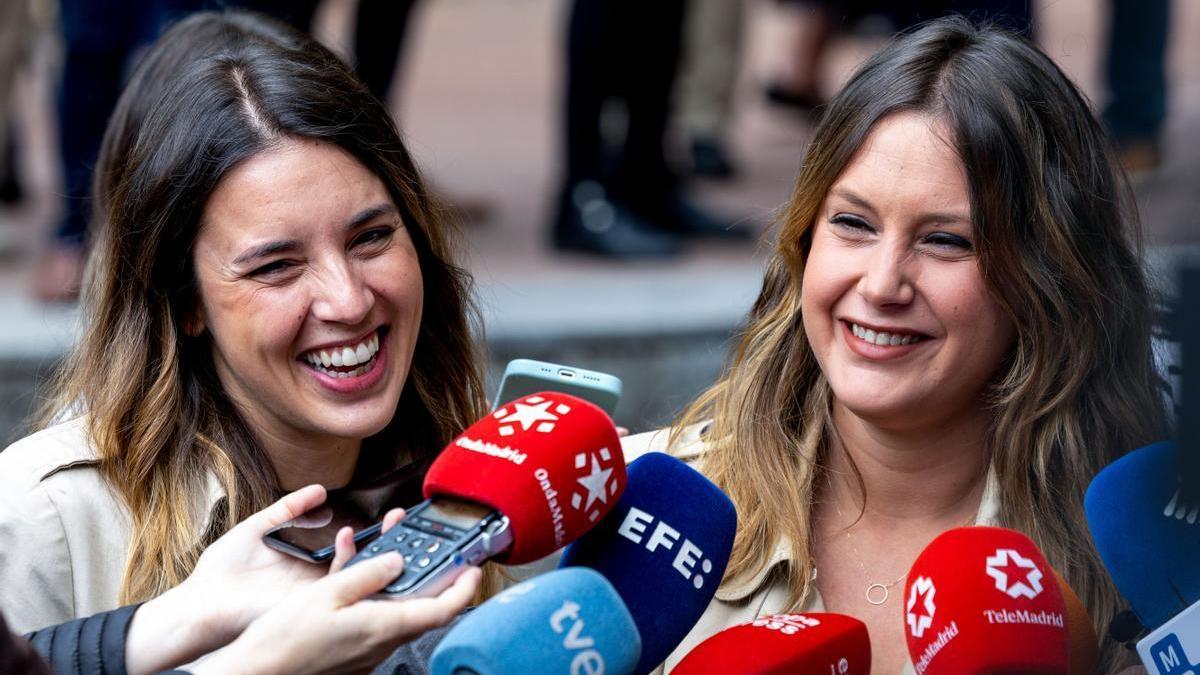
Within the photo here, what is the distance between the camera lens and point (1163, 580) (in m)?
2.27

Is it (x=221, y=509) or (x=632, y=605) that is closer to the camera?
(x=632, y=605)

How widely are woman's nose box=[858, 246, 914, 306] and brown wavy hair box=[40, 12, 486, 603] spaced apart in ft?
2.77

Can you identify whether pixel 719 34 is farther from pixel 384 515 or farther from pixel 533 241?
pixel 384 515

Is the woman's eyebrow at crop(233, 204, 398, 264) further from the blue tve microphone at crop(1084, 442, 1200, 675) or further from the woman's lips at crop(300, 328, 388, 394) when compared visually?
the blue tve microphone at crop(1084, 442, 1200, 675)

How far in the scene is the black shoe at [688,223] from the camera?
20.4 feet

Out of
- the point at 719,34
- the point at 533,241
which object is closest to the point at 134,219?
the point at 533,241

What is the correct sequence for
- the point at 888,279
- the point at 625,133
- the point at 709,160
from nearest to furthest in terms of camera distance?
the point at 888,279
the point at 625,133
the point at 709,160

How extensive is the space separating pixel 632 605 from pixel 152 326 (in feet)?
3.69

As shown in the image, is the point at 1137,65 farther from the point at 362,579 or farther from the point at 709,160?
the point at 362,579

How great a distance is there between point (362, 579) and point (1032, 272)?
123 centimetres

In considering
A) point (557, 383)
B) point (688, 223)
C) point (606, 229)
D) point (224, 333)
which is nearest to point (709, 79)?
point (688, 223)

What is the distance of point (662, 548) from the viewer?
2.30 meters

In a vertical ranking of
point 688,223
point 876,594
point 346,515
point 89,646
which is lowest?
point 688,223

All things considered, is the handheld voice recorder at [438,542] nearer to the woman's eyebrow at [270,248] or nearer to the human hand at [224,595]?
the human hand at [224,595]
